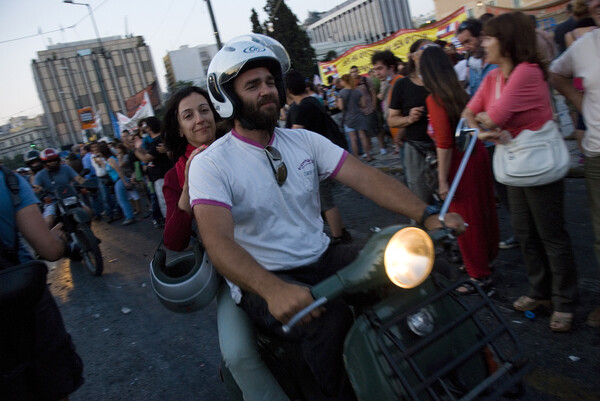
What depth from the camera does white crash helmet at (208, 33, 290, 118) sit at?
77.7 inches

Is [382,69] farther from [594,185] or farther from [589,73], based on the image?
[594,185]

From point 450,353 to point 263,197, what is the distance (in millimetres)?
969

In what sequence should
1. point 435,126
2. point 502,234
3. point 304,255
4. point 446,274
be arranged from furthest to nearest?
point 502,234 < point 435,126 < point 304,255 < point 446,274

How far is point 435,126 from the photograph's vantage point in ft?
11.4

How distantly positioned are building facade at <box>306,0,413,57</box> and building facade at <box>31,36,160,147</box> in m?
42.8

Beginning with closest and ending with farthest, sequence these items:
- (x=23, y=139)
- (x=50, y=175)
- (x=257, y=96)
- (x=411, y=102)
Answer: (x=257, y=96) → (x=411, y=102) → (x=50, y=175) → (x=23, y=139)

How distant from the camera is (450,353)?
1438 mm

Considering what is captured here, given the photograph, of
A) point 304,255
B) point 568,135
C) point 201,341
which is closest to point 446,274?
point 304,255

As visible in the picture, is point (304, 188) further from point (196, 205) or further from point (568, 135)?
point (568, 135)

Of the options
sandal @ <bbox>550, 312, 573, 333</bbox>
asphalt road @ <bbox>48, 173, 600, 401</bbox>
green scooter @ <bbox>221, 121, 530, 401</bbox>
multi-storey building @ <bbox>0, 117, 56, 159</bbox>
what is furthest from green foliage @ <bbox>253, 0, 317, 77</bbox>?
multi-storey building @ <bbox>0, 117, 56, 159</bbox>

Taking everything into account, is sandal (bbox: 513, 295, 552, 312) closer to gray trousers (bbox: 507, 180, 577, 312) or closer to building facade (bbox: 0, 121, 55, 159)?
gray trousers (bbox: 507, 180, 577, 312)

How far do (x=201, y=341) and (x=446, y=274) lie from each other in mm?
2640

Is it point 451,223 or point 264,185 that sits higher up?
point 264,185

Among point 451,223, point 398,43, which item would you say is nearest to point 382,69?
point 451,223
